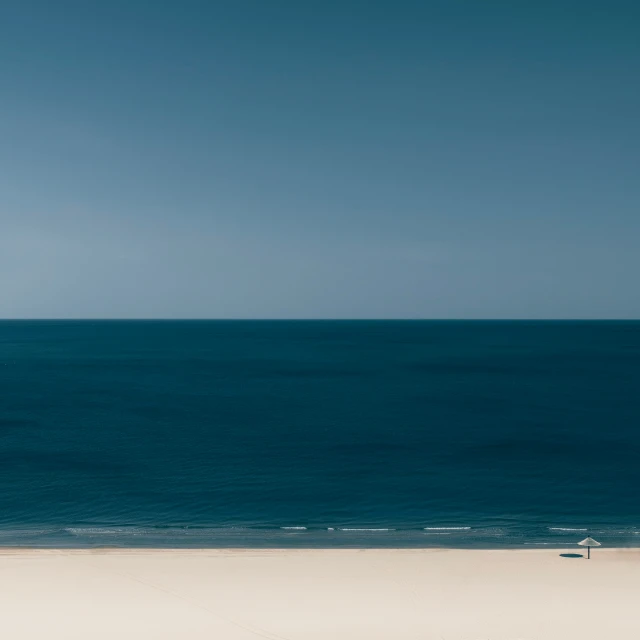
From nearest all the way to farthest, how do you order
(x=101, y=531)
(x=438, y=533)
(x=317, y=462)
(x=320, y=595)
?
(x=320, y=595) < (x=438, y=533) < (x=101, y=531) < (x=317, y=462)

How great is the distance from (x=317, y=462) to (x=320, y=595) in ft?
72.0

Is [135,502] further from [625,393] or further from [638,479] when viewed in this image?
[625,393]

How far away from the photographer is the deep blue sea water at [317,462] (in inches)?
1200

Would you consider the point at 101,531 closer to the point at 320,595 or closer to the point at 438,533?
the point at 320,595

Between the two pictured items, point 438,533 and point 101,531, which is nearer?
point 438,533

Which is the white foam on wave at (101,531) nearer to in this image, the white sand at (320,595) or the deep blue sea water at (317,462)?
the deep blue sea water at (317,462)

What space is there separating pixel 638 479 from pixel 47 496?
42596mm

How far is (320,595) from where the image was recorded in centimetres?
2131

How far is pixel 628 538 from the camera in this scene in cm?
2906

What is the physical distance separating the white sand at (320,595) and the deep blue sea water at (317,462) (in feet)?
11.3

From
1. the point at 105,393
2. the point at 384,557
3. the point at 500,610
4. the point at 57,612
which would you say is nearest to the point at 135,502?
the point at 57,612

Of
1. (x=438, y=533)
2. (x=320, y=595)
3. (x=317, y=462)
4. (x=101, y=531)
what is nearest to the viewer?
(x=320, y=595)

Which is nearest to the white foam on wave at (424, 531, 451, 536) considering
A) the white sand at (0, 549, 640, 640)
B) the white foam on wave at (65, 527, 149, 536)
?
the white sand at (0, 549, 640, 640)

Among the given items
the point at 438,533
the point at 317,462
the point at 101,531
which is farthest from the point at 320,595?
the point at 317,462
